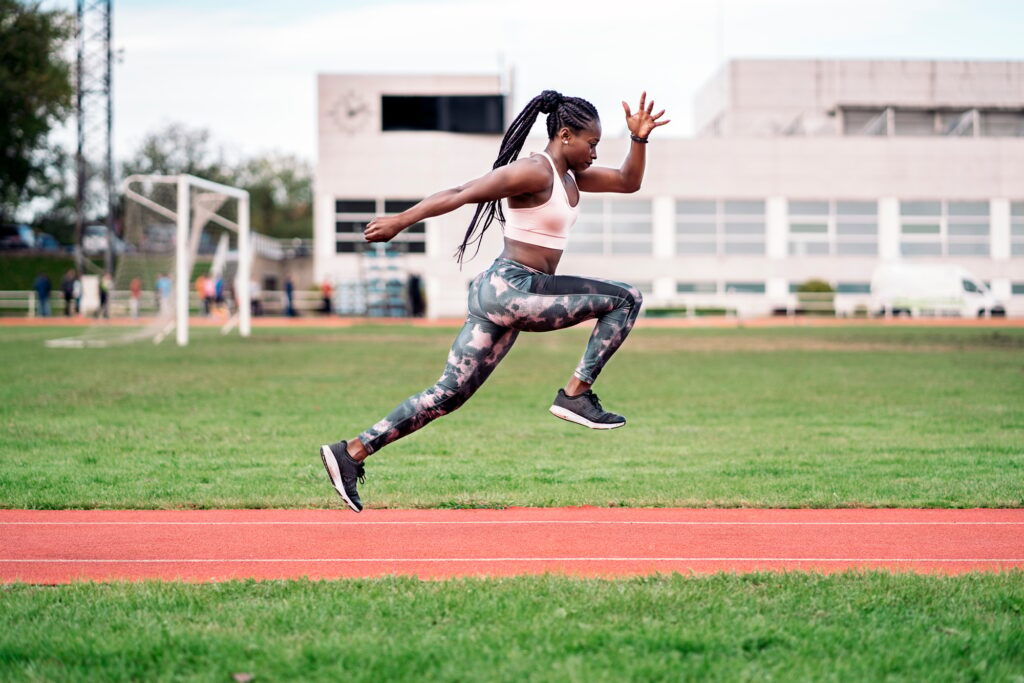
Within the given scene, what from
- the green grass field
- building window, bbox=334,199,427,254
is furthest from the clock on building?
the green grass field

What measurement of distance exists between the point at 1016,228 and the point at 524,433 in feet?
189

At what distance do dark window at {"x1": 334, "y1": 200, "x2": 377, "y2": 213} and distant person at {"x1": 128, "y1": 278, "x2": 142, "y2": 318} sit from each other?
1228 inches

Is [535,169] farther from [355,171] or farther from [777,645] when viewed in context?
[355,171]

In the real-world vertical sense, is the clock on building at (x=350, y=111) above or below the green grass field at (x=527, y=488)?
above

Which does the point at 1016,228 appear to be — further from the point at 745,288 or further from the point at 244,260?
the point at 244,260

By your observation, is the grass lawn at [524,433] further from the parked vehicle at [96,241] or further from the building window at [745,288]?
Answer: the parked vehicle at [96,241]

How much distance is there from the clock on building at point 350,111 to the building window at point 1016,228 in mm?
33541

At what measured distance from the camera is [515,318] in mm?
6652

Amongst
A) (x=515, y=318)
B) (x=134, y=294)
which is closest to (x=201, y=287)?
(x=134, y=294)

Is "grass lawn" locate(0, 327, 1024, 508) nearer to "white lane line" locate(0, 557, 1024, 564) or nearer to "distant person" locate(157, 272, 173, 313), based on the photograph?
"white lane line" locate(0, 557, 1024, 564)

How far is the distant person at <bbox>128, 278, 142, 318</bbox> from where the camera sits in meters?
33.8

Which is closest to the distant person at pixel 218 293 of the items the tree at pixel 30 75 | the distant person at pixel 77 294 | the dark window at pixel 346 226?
the distant person at pixel 77 294

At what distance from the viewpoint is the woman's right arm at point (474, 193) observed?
6109mm

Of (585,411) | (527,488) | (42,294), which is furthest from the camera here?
(42,294)
